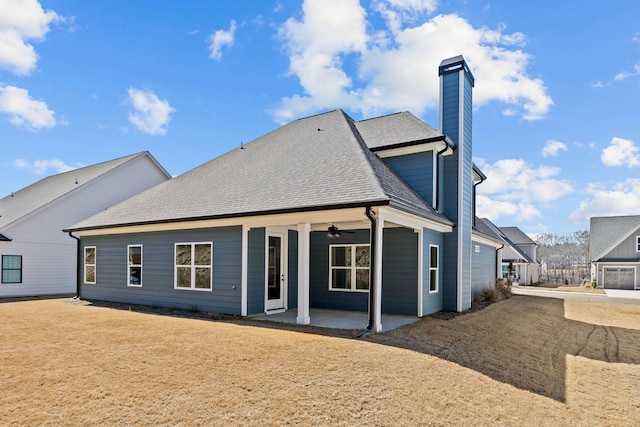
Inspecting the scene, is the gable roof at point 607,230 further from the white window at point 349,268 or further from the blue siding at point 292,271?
the blue siding at point 292,271

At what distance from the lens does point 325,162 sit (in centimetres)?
1104

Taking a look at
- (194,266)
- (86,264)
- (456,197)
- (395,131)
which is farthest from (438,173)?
(86,264)

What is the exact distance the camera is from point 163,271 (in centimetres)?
1215

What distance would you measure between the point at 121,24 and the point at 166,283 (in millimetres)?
7856

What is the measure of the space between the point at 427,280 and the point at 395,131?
5082 millimetres

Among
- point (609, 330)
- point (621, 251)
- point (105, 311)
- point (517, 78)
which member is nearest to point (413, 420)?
point (609, 330)

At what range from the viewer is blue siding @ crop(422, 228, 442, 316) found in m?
10.7

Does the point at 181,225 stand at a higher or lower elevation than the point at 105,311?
higher

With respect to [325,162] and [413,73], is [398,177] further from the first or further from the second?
[413,73]

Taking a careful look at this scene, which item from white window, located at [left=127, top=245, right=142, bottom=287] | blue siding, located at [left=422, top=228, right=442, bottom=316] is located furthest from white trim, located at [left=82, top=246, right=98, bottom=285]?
blue siding, located at [left=422, top=228, right=442, bottom=316]

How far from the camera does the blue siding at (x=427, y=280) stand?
10656 mm

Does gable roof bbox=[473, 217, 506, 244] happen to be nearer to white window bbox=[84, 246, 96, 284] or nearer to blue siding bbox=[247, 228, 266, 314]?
blue siding bbox=[247, 228, 266, 314]

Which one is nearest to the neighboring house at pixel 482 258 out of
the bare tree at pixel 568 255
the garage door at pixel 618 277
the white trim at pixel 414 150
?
the white trim at pixel 414 150

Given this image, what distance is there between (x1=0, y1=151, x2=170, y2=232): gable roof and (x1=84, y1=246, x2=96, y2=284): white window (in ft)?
17.0
